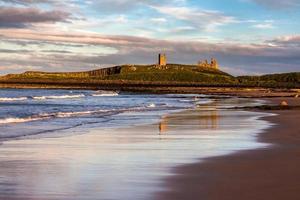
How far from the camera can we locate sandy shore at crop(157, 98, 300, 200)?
27.2ft

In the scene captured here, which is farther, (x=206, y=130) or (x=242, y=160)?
(x=206, y=130)

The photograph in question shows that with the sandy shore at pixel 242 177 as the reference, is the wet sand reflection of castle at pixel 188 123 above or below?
below

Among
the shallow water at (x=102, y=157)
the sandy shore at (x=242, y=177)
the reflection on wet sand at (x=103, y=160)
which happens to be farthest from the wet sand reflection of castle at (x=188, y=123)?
the sandy shore at (x=242, y=177)

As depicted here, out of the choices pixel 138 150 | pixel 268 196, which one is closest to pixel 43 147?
pixel 138 150

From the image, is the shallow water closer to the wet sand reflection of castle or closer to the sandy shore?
the sandy shore

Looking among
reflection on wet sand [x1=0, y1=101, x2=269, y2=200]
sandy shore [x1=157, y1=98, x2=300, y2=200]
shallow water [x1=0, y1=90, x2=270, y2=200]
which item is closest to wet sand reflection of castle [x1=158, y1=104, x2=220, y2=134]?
shallow water [x1=0, y1=90, x2=270, y2=200]

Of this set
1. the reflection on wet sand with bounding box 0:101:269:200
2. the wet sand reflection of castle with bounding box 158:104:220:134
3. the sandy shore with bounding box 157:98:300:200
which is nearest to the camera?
the sandy shore with bounding box 157:98:300:200

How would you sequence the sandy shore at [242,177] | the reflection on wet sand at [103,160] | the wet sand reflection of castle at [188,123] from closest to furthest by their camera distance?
1. the sandy shore at [242,177]
2. the reflection on wet sand at [103,160]
3. the wet sand reflection of castle at [188,123]

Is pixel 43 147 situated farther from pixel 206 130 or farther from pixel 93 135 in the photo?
pixel 206 130

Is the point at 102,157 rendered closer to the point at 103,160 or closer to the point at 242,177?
the point at 103,160

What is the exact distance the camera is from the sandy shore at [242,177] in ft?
27.2

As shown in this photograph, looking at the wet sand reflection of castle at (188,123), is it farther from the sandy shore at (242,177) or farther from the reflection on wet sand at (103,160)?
the sandy shore at (242,177)

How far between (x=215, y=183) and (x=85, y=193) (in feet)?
7.01

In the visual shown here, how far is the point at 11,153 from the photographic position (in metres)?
12.9
